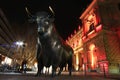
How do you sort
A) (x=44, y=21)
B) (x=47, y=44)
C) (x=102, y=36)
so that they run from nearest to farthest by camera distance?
(x=44, y=21)
(x=47, y=44)
(x=102, y=36)

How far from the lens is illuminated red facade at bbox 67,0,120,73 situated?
28.0 meters

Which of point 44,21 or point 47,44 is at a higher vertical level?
point 44,21

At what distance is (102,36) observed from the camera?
29688 millimetres

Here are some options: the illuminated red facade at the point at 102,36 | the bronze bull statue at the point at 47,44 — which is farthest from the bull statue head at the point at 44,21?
the illuminated red facade at the point at 102,36

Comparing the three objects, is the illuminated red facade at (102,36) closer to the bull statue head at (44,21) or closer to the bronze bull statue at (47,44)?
the bronze bull statue at (47,44)

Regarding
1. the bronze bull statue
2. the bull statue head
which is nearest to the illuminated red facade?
the bronze bull statue

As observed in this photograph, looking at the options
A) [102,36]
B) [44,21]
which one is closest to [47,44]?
[44,21]

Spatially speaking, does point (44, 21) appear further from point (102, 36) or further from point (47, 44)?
point (102, 36)

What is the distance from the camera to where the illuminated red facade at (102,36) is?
2803 centimetres

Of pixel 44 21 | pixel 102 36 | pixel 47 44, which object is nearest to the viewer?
pixel 44 21

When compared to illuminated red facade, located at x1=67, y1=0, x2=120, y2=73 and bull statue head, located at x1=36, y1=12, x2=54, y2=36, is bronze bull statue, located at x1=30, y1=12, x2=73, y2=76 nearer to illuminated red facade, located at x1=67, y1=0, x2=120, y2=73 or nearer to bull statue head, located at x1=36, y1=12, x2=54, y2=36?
bull statue head, located at x1=36, y1=12, x2=54, y2=36

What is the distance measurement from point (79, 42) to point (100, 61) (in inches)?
714

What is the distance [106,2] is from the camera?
33938mm

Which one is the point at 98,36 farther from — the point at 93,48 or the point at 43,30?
the point at 43,30
